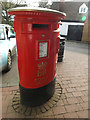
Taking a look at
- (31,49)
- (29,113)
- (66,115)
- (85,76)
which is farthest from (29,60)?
(85,76)

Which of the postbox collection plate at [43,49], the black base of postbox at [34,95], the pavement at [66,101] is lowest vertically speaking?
the pavement at [66,101]

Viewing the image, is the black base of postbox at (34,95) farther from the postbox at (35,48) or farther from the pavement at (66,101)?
the pavement at (66,101)

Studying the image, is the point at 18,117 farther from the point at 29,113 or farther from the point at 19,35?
the point at 19,35

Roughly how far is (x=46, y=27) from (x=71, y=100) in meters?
1.94

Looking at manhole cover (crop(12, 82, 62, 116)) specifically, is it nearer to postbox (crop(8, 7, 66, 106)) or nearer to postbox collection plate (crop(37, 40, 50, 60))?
postbox (crop(8, 7, 66, 106))

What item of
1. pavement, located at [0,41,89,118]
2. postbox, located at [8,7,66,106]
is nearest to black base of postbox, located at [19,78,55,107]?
postbox, located at [8,7,66,106]

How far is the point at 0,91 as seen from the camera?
265 centimetres

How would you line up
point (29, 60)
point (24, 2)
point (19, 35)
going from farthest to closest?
point (24, 2)
point (29, 60)
point (19, 35)

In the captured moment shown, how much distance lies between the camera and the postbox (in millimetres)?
1467

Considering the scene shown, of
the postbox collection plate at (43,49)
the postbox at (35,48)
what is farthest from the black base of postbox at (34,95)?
the postbox collection plate at (43,49)

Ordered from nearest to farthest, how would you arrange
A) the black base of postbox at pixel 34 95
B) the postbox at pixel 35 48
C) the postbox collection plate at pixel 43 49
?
1. the postbox at pixel 35 48
2. the postbox collection plate at pixel 43 49
3. the black base of postbox at pixel 34 95

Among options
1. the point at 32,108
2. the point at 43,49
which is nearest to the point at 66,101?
the point at 32,108

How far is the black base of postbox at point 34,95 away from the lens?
200cm

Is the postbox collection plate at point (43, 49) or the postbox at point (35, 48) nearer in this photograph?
the postbox at point (35, 48)
